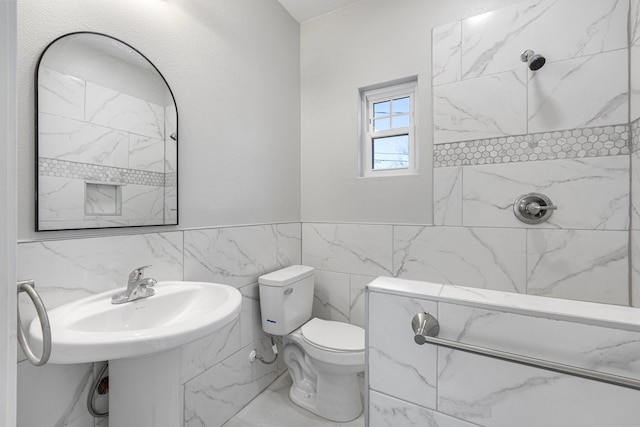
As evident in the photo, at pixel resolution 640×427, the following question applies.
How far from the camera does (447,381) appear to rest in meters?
0.77

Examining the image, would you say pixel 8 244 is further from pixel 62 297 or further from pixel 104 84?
pixel 104 84

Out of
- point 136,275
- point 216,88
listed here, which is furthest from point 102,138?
point 216,88

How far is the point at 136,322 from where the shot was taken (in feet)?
3.50

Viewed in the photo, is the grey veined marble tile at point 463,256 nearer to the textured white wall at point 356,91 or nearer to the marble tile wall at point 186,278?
the textured white wall at point 356,91

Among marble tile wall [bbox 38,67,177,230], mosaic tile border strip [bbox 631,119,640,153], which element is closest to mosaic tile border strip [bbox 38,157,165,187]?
marble tile wall [bbox 38,67,177,230]

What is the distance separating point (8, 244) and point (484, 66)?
218 centimetres

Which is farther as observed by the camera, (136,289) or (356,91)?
(356,91)

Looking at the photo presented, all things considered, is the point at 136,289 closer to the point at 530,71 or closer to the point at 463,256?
the point at 463,256

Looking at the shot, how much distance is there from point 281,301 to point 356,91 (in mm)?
1605

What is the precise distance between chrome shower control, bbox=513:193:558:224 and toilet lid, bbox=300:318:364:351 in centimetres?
120

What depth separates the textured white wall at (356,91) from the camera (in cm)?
186

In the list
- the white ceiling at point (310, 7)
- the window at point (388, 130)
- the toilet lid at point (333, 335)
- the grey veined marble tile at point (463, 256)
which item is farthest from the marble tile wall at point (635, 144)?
the white ceiling at point (310, 7)

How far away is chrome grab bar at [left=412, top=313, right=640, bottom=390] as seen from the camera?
1.90 ft

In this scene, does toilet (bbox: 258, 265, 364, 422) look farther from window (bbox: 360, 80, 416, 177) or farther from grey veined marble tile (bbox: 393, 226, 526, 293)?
window (bbox: 360, 80, 416, 177)
